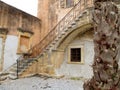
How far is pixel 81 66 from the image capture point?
1179cm

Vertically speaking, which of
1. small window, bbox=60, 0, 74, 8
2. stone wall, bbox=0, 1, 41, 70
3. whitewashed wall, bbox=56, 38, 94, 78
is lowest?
whitewashed wall, bbox=56, 38, 94, 78

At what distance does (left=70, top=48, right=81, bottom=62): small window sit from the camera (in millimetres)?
12128

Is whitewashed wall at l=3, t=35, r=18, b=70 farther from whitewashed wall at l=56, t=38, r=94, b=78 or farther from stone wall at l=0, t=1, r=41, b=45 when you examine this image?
whitewashed wall at l=56, t=38, r=94, b=78

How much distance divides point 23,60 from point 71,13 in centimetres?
493

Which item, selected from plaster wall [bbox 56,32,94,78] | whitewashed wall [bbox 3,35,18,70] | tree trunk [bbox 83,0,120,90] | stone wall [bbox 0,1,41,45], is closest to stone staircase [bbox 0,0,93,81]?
whitewashed wall [bbox 3,35,18,70]

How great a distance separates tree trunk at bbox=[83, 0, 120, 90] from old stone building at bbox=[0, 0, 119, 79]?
6573 millimetres

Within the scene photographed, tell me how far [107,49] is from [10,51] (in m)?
10.5

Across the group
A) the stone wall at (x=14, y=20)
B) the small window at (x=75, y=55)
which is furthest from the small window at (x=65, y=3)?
the small window at (x=75, y=55)

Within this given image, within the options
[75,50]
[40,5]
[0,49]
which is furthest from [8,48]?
[40,5]

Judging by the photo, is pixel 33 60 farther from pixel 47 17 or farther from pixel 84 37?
pixel 47 17

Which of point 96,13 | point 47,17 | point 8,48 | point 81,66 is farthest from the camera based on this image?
point 47,17

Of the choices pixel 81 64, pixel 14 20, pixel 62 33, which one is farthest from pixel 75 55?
pixel 14 20

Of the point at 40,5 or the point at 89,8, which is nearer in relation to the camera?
the point at 89,8

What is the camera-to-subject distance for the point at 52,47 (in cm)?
1189
